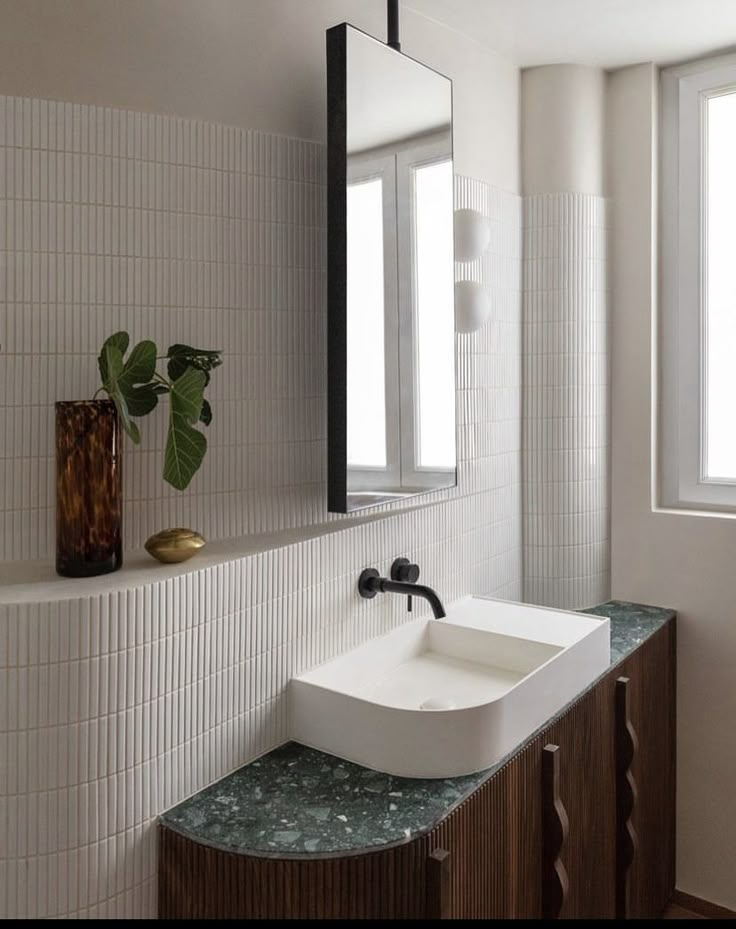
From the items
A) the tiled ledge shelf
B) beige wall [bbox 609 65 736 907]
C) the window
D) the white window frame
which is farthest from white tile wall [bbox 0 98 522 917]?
the white window frame

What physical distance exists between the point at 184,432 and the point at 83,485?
18cm

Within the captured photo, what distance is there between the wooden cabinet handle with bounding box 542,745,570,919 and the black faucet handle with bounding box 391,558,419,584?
0.47 meters

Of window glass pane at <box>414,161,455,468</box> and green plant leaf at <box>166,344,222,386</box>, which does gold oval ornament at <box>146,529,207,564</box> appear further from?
window glass pane at <box>414,161,455,468</box>

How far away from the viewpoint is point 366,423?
1740mm

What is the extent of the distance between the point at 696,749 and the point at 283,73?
6.87 feet

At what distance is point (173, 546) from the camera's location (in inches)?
54.7

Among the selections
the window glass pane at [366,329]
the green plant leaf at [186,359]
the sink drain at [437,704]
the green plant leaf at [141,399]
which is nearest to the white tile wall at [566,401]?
the window glass pane at [366,329]

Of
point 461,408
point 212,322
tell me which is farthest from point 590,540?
point 212,322

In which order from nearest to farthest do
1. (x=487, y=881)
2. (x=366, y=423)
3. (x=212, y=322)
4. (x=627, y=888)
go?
(x=487, y=881) → (x=212, y=322) → (x=366, y=423) → (x=627, y=888)

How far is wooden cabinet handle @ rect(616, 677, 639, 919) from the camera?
2018 mm

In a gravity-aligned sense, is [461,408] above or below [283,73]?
below

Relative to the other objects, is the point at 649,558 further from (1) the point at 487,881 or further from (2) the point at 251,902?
(2) the point at 251,902

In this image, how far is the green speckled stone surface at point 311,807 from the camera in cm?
124

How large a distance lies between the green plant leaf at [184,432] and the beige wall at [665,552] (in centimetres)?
154
